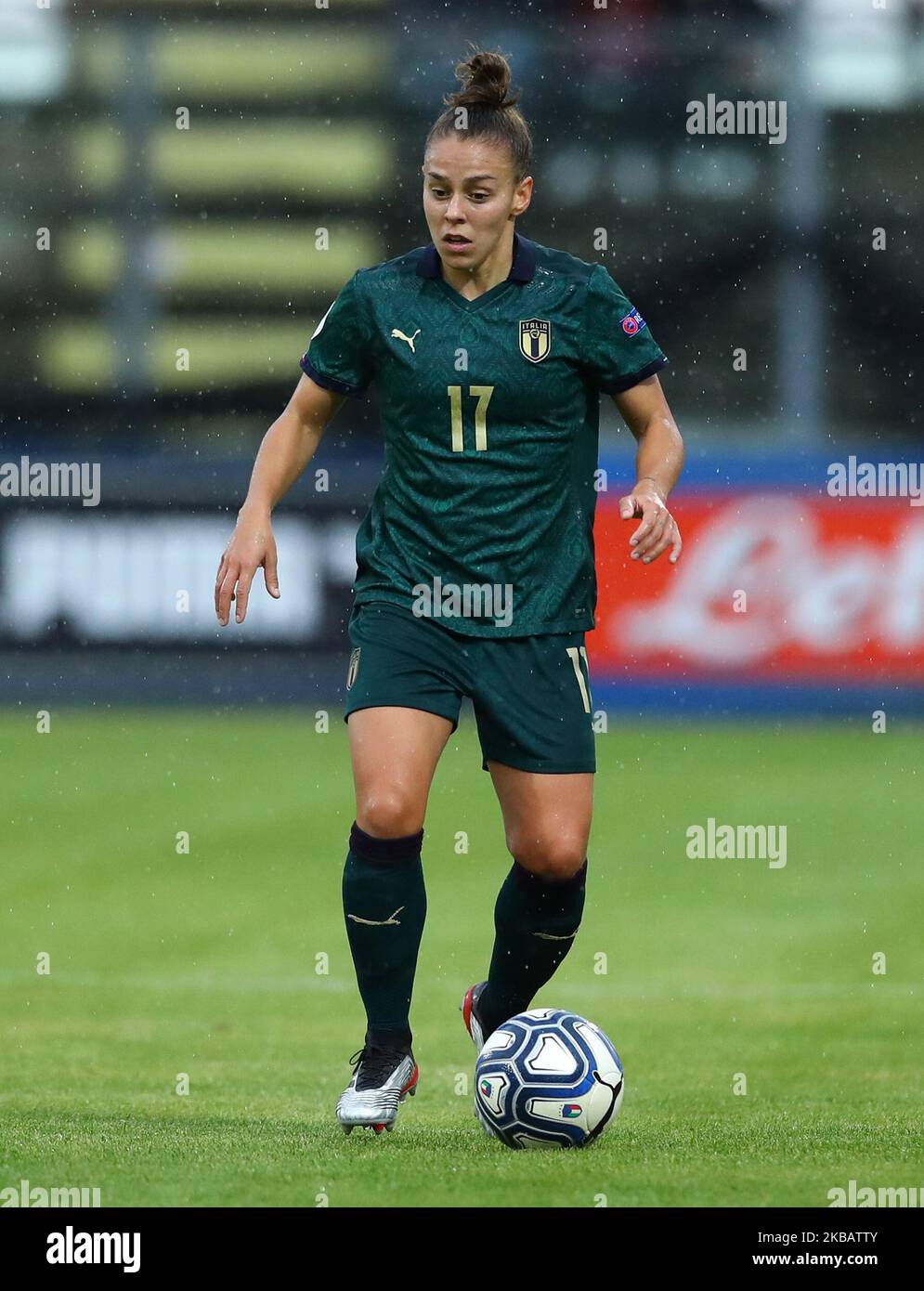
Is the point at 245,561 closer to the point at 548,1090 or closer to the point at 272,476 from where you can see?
the point at 272,476

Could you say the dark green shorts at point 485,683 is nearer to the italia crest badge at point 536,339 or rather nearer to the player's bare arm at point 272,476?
the player's bare arm at point 272,476

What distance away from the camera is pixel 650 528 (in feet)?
14.2

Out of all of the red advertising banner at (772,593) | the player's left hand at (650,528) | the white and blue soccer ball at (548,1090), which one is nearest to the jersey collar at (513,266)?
the player's left hand at (650,528)

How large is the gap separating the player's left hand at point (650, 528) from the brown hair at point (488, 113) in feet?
2.50

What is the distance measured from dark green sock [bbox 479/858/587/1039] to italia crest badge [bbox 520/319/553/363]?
110cm

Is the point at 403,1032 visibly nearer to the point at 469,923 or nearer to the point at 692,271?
the point at 469,923

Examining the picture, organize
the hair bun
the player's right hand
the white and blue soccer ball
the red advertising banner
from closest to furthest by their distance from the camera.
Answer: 1. the white and blue soccer ball
2. the player's right hand
3. the hair bun
4. the red advertising banner

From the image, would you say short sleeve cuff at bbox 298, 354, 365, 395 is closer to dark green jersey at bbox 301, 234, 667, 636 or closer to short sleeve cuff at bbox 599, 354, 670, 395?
dark green jersey at bbox 301, 234, 667, 636

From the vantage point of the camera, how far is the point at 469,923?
7.87 meters

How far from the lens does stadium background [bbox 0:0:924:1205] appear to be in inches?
248

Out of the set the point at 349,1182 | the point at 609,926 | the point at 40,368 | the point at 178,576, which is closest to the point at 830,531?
the point at 178,576

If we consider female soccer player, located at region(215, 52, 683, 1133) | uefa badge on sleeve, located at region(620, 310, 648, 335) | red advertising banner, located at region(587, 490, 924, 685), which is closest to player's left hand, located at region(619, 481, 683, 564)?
female soccer player, located at region(215, 52, 683, 1133)

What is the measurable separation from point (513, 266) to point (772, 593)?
886 centimetres

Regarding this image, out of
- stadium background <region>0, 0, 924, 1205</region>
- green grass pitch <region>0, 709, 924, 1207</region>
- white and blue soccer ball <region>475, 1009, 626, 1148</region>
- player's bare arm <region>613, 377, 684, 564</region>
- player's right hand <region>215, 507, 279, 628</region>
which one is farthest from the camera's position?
stadium background <region>0, 0, 924, 1205</region>
